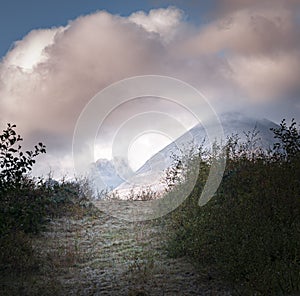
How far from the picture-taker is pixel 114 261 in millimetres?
9656

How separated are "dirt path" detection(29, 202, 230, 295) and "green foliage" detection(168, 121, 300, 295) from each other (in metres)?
0.47

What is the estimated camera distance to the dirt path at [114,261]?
24.7 feet

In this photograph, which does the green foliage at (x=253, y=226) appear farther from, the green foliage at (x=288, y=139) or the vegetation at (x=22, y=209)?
the vegetation at (x=22, y=209)

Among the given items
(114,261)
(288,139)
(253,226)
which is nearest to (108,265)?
(114,261)

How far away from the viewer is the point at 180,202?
12891mm

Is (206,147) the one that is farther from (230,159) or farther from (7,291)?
(7,291)

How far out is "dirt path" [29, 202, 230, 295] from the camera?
296 inches

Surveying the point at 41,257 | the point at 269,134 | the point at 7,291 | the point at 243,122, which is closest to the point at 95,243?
the point at 41,257

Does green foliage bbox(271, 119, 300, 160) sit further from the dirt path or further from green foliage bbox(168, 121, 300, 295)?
the dirt path

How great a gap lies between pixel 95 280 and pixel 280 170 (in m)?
5.27

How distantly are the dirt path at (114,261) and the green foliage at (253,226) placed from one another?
47 centimetres

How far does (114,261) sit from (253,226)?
3403mm

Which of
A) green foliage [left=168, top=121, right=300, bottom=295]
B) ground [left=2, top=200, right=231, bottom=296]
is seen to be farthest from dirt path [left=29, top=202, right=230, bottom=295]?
green foliage [left=168, top=121, right=300, bottom=295]

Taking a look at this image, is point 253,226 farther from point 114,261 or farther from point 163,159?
point 163,159
